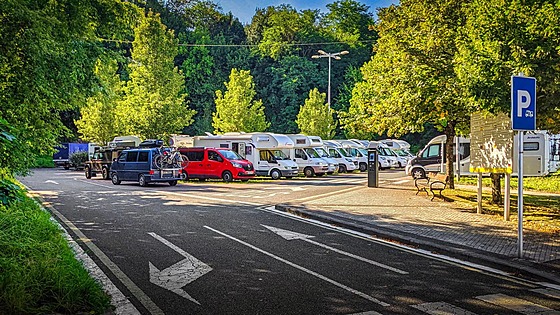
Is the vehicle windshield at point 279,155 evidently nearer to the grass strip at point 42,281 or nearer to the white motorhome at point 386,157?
the white motorhome at point 386,157

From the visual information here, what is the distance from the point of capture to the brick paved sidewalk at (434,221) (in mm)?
9703

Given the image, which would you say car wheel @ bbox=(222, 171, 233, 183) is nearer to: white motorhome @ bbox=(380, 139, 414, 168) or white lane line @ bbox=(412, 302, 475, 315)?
white motorhome @ bbox=(380, 139, 414, 168)

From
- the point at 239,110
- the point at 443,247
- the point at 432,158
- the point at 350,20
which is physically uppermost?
the point at 350,20

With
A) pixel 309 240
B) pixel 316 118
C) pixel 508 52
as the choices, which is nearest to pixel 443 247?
pixel 309 240

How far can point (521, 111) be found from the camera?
29.1 ft

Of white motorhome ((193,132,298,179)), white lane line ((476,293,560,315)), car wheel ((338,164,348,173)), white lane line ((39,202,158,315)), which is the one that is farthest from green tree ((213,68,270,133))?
white lane line ((476,293,560,315))

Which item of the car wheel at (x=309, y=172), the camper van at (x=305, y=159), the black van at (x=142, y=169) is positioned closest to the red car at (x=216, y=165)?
the black van at (x=142, y=169)

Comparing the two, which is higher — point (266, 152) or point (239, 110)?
point (239, 110)

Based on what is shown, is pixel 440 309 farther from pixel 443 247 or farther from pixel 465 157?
pixel 465 157

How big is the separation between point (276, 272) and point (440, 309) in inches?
104

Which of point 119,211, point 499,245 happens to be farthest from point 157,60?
point 499,245

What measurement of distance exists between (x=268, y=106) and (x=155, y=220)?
58.0 m

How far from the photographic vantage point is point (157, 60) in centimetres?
3844

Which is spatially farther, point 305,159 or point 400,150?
point 400,150
